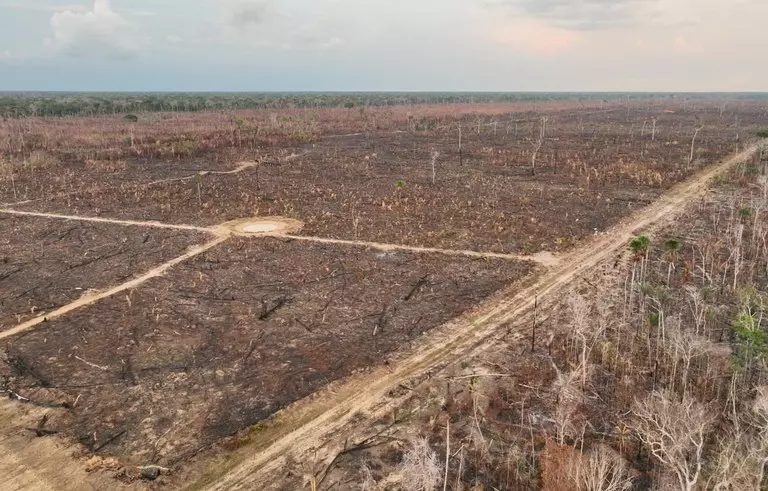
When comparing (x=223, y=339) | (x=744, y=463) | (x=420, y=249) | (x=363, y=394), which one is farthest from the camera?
(x=420, y=249)

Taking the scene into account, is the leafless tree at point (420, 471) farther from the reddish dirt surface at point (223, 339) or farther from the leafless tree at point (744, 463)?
the leafless tree at point (744, 463)

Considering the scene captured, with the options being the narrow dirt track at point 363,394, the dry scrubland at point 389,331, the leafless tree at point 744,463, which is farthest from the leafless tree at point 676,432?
the narrow dirt track at point 363,394

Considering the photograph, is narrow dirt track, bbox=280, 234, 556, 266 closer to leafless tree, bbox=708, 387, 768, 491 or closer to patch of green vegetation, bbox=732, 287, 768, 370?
patch of green vegetation, bbox=732, 287, 768, 370

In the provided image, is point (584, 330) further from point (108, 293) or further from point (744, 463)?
point (108, 293)

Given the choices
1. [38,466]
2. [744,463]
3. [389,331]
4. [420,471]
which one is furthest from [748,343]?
[38,466]

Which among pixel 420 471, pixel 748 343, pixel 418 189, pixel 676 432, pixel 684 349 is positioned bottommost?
pixel 420 471

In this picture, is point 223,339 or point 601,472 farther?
point 223,339

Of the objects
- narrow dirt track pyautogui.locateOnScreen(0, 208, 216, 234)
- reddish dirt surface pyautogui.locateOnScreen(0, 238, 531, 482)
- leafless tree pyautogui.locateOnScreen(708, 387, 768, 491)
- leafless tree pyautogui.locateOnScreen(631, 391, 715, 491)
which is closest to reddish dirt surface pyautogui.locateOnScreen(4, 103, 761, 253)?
narrow dirt track pyautogui.locateOnScreen(0, 208, 216, 234)

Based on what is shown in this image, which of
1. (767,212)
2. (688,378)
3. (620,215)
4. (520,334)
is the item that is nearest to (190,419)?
(520,334)

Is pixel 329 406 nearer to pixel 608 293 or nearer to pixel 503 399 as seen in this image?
pixel 503 399
